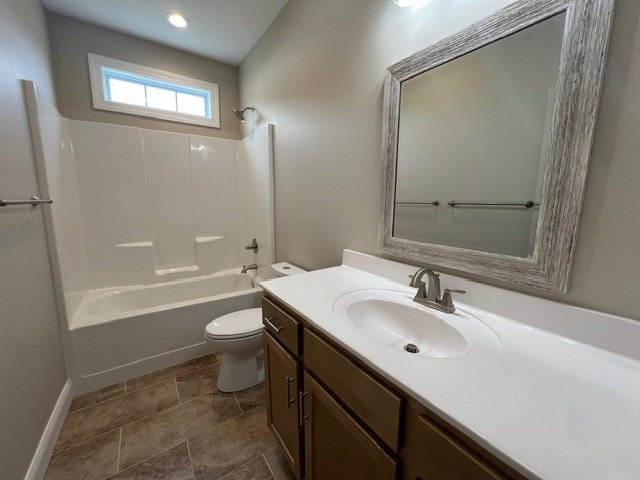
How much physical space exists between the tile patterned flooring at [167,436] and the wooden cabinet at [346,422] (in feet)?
0.80

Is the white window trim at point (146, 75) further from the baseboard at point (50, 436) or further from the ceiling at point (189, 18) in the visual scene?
the baseboard at point (50, 436)

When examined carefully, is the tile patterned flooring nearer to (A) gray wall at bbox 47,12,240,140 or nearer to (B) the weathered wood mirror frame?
(B) the weathered wood mirror frame

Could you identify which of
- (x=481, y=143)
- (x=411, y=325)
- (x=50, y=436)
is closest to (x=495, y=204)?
(x=481, y=143)

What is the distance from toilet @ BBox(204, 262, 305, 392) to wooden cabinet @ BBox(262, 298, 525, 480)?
1.50ft

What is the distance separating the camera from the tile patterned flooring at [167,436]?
1206 mm

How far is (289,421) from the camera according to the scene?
1063 mm

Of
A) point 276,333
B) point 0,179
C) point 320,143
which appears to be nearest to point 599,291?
point 276,333

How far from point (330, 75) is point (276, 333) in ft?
4.80

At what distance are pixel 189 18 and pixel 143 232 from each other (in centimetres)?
189

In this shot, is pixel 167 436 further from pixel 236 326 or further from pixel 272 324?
pixel 272 324

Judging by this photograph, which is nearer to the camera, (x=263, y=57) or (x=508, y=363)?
(x=508, y=363)

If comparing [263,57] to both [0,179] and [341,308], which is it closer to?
[0,179]

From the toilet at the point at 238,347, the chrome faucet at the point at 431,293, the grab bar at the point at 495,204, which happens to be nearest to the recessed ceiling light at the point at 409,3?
the grab bar at the point at 495,204

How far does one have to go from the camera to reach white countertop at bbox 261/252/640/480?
0.39 meters
